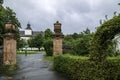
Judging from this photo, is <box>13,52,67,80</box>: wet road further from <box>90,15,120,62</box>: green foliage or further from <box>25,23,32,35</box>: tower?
<box>25,23,32,35</box>: tower

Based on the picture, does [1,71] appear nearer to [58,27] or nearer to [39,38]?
[58,27]

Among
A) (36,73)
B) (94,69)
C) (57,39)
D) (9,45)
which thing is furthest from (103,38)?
(9,45)

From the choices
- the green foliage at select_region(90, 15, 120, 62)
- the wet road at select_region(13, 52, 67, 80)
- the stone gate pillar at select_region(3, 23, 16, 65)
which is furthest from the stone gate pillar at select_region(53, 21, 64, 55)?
the green foliage at select_region(90, 15, 120, 62)

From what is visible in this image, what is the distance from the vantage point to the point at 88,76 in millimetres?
11578

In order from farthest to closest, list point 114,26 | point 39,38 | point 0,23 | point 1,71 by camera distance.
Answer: point 39,38, point 0,23, point 1,71, point 114,26

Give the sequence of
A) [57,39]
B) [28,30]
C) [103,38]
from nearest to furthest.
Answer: [103,38] < [57,39] < [28,30]

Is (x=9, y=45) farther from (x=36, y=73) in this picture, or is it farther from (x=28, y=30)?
(x=28, y=30)

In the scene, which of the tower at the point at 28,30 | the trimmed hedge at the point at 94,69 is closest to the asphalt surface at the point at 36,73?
the trimmed hedge at the point at 94,69

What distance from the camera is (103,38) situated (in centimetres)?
1088

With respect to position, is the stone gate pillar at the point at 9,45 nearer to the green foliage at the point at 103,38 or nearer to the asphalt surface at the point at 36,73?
the asphalt surface at the point at 36,73

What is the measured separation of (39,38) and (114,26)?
68.3 meters

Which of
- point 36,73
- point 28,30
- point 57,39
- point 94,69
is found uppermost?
point 28,30

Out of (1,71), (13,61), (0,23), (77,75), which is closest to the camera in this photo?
(77,75)

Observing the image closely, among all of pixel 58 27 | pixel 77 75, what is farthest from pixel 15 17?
pixel 77 75
